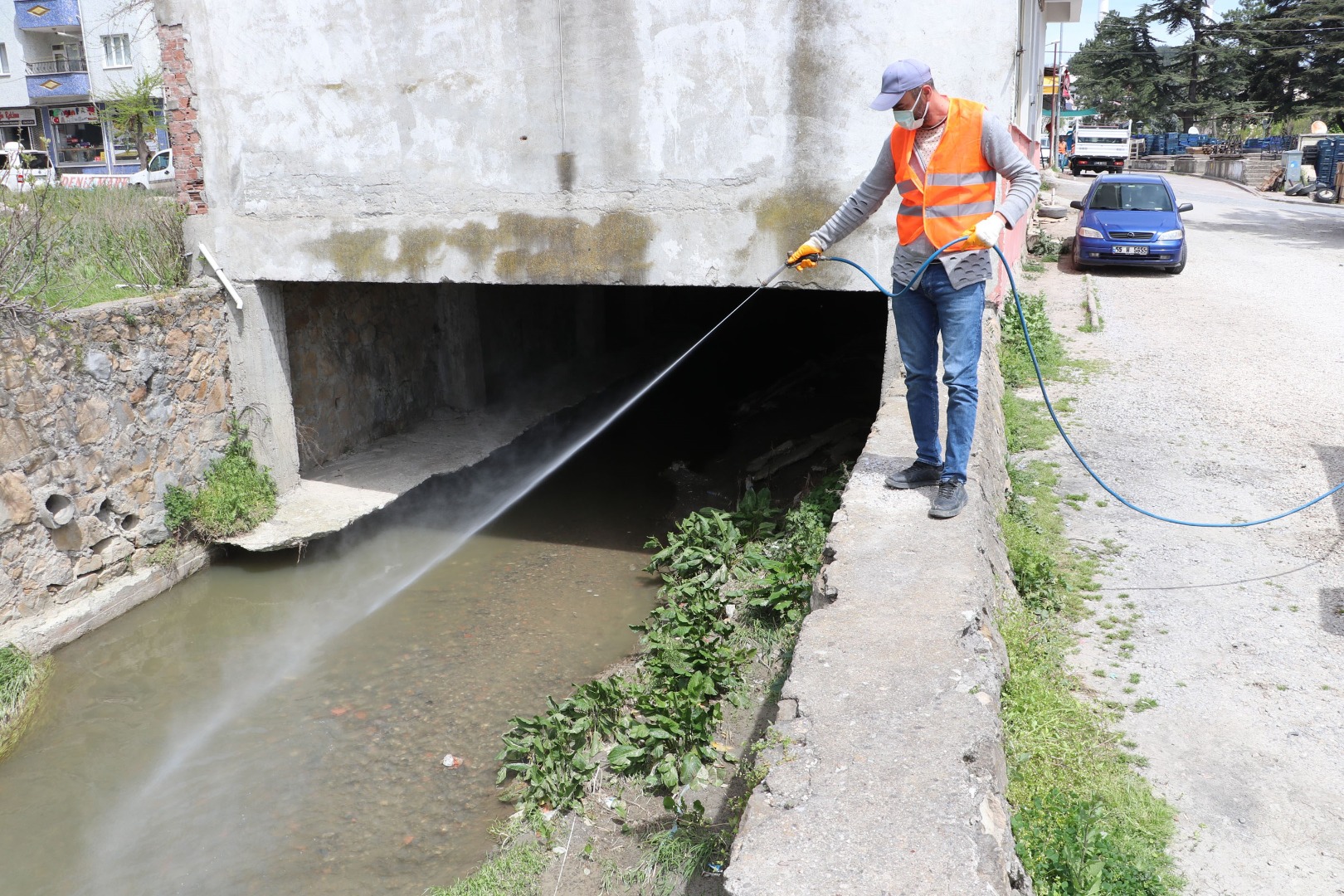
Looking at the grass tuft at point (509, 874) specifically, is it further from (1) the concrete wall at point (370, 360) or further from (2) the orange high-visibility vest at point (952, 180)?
(1) the concrete wall at point (370, 360)

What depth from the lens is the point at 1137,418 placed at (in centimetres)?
879

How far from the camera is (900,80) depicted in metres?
4.91

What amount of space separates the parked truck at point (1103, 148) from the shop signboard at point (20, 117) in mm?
42378

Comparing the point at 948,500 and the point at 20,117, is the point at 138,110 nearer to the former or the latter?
the point at 20,117

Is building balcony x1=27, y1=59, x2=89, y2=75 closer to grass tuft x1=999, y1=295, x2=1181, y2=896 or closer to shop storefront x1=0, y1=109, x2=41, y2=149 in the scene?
shop storefront x1=0, y1=109, x2=41, y2=149

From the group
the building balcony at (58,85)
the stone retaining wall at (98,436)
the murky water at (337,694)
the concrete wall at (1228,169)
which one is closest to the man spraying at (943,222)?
the murky water at (337,694)

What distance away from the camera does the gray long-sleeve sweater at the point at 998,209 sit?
193 inches

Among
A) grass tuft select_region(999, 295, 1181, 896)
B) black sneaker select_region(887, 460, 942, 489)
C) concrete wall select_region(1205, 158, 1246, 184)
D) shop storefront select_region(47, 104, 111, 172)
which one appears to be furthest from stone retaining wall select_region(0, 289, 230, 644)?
concrete wall select_region(1205, 158, 1246, 184)

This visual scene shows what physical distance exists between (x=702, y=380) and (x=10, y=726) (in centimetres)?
1100

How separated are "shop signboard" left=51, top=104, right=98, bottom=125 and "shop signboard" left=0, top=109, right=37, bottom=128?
886 millimetres

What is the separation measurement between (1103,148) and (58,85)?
41.5 meters

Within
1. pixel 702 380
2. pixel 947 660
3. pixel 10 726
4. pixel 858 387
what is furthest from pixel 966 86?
pixel 702 380

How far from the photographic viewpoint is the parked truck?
1599 inches

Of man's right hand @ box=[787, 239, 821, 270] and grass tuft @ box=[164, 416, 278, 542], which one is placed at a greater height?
man's right hand @ box=[787, 239, 821, 270]
